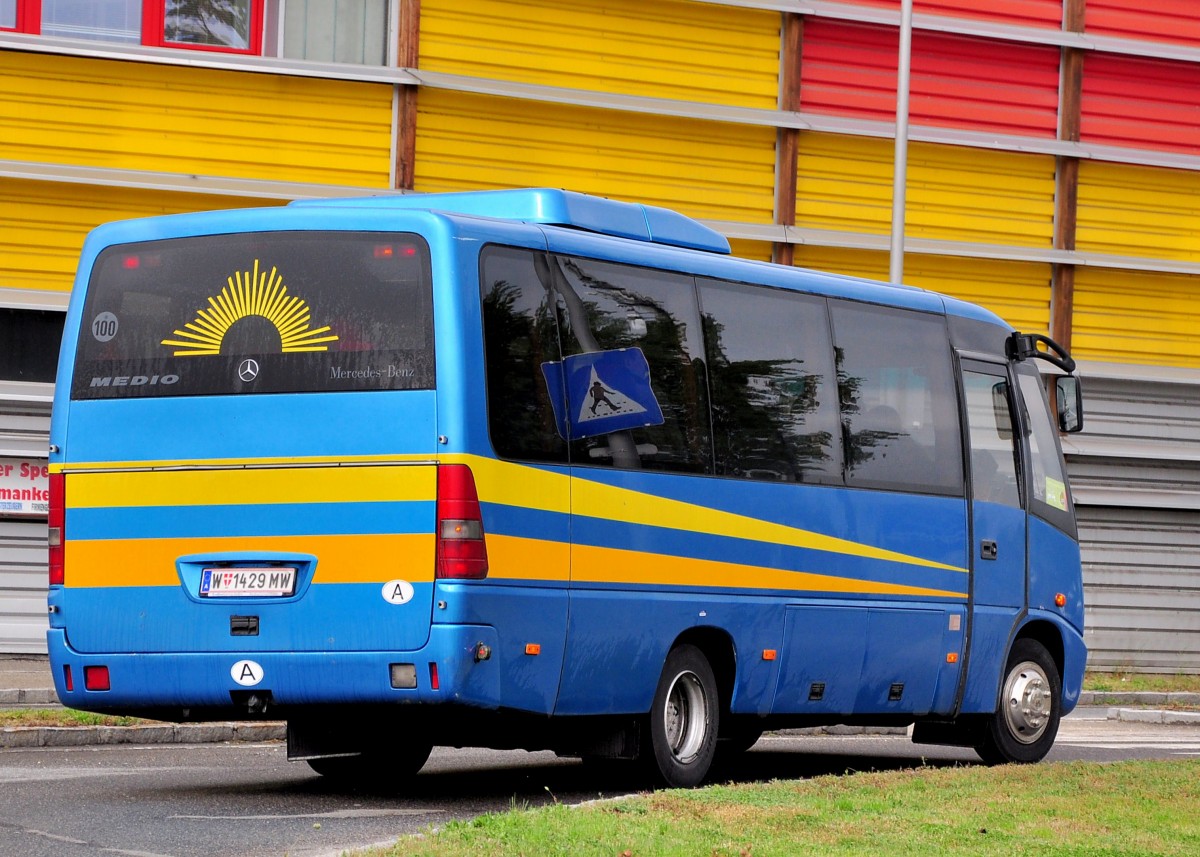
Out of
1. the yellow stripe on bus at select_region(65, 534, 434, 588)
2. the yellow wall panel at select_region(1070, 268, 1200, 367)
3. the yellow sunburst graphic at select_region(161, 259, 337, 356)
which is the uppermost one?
the yellow wall panel at select_region(1070, 268, 1200, 367)

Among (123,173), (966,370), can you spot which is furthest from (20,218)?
(966,370)

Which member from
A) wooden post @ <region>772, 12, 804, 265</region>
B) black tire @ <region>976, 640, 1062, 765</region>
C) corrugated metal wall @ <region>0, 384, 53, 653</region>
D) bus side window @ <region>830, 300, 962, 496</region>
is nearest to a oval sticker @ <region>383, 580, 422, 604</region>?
bus side window @ <region>830, 300, 962, 496</region>

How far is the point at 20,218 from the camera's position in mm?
20594

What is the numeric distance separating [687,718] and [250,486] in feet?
9.88

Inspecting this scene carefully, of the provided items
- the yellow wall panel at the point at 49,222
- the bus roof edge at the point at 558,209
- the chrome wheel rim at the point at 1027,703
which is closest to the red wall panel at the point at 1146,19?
the yellow wall panel at the point at 49,222

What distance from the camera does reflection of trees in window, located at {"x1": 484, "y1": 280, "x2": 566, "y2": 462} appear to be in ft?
32.4

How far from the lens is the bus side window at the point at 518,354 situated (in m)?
9.88

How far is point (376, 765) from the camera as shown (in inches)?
471

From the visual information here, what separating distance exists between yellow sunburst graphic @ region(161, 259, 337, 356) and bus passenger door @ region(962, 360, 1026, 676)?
5.58m

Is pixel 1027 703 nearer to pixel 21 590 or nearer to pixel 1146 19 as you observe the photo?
pixel 21 590

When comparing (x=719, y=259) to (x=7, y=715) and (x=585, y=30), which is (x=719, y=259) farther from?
(x=585, y=30)

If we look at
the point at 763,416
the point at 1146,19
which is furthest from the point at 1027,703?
the point at 1146,19

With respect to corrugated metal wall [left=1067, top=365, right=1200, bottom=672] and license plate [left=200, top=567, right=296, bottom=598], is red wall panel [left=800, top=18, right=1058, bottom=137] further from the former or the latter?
license plate [left=200, top=567, right=296, bottom=598]

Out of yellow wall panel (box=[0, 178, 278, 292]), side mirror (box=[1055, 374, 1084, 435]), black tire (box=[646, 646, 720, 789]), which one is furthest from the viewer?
yellow wall panel (box=[0, 178, 278, 292])
